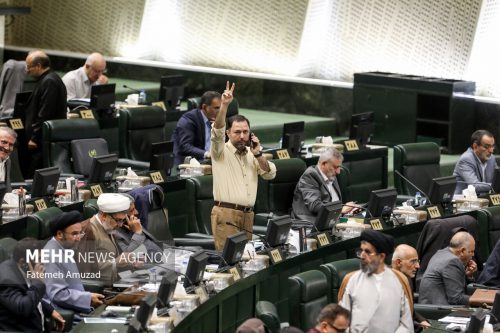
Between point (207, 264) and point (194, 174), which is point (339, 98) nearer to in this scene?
point (194, 174)

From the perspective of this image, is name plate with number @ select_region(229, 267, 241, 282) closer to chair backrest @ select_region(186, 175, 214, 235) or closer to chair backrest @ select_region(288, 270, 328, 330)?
chair backrest @ select_region(288, 270, 328, 330)

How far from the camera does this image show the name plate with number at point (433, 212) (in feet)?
34.2

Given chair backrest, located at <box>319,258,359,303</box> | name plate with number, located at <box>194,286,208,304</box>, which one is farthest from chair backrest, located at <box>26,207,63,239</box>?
chair backrest, located at <box>319,258,359,303</box>

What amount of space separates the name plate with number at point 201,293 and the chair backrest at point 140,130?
168 inches

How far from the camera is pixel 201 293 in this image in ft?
25.8

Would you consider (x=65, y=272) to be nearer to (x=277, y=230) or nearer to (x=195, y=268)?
(x=195, y=268)

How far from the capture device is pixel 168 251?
8672mm

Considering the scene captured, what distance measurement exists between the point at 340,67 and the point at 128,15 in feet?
9.36

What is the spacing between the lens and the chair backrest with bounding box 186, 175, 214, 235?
33.0ft

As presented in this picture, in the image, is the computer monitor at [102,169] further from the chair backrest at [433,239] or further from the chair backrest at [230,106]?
the chair backrest at [230,106]

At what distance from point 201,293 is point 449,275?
6.01 feet

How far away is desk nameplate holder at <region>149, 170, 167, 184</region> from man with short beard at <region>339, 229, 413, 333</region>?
3.14 metres

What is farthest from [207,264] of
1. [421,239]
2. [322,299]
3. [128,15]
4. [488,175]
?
[128,15]

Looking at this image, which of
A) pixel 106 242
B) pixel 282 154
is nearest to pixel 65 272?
pixel 106 242
